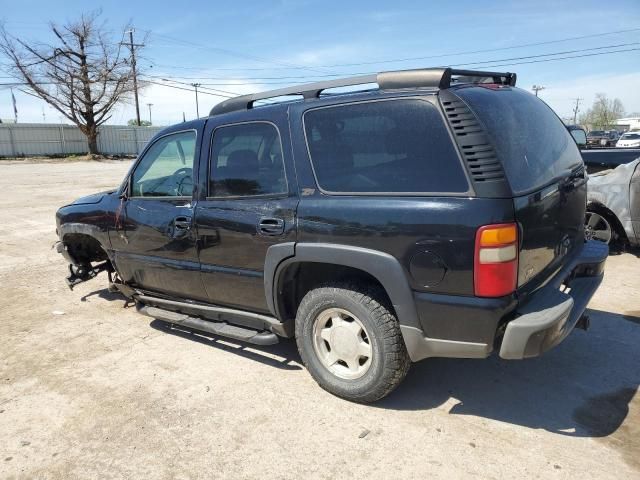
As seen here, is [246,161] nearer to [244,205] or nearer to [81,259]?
[244,205]

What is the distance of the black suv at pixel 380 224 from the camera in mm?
2553

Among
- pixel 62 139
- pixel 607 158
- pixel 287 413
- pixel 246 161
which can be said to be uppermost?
pixel 62 139

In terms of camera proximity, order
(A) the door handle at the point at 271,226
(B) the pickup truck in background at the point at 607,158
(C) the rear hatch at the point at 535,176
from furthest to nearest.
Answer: (B) the pickup truck in background at the point at 607,158, (A) the door handle at the point at 271,226, (C) the rear hatch at the point at 535,176

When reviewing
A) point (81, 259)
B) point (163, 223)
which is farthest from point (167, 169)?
point (81, 259)

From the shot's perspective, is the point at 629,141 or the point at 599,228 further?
the point at 629,141

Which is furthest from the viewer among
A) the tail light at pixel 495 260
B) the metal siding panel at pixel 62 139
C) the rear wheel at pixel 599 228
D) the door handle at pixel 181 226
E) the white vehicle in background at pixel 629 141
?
the metal siding panel at pixel 62 139

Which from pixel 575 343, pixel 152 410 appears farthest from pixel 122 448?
pixel 575 343

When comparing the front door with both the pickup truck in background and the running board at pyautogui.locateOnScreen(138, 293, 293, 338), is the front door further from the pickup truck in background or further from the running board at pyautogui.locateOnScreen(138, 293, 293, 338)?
the pickup truck in background

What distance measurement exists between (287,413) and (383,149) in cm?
173

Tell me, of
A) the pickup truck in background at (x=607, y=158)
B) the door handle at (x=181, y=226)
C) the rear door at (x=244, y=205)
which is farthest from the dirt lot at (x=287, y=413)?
the pickup truck in background at (x=607, y=158)

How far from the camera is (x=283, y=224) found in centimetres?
319

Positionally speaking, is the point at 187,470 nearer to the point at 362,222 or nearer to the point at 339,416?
the point at 339,416

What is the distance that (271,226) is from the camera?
3.25 m

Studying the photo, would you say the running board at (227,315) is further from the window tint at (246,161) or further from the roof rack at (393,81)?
the roof rack at (393,81)
